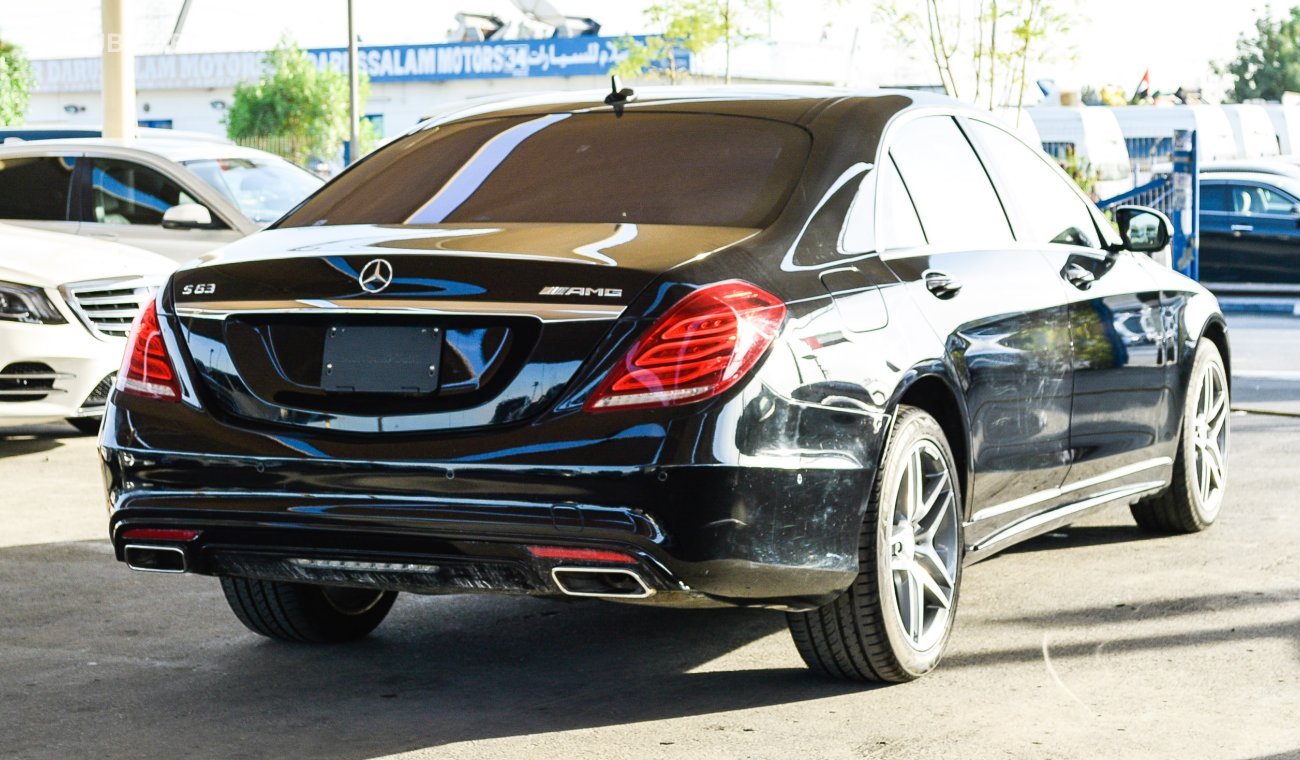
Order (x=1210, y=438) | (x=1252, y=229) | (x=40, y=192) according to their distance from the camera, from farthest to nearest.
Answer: (x=1252, y=229) → (x=40, y=192) → (x=1210, y=438)

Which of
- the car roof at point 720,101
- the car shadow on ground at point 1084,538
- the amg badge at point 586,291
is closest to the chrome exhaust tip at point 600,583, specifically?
the amg badge at point 586,291

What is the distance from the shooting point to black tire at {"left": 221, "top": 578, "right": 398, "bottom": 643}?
5465 millimetres

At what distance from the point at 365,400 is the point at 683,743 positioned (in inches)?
43.4

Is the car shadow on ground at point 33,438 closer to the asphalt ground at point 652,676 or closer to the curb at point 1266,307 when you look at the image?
the asphalt ground at point 652,676

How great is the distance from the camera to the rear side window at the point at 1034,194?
595 centimetres

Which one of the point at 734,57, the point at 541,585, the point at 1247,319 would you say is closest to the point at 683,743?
the point at 541,585

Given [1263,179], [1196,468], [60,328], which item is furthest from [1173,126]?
[1196,468]

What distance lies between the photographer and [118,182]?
42.6 ft

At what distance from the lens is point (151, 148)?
13109 millimetres

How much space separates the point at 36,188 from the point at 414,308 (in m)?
9.57

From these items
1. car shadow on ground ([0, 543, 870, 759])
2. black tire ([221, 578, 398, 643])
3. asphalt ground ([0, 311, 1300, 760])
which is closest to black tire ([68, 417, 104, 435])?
asphalt ground ([0, 311, 1300, 760])

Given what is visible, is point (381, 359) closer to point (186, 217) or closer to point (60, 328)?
point (60, 328)

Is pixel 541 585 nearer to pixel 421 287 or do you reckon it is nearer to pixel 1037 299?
A: pixel 421 287

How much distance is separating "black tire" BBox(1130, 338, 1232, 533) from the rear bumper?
2855 mm
